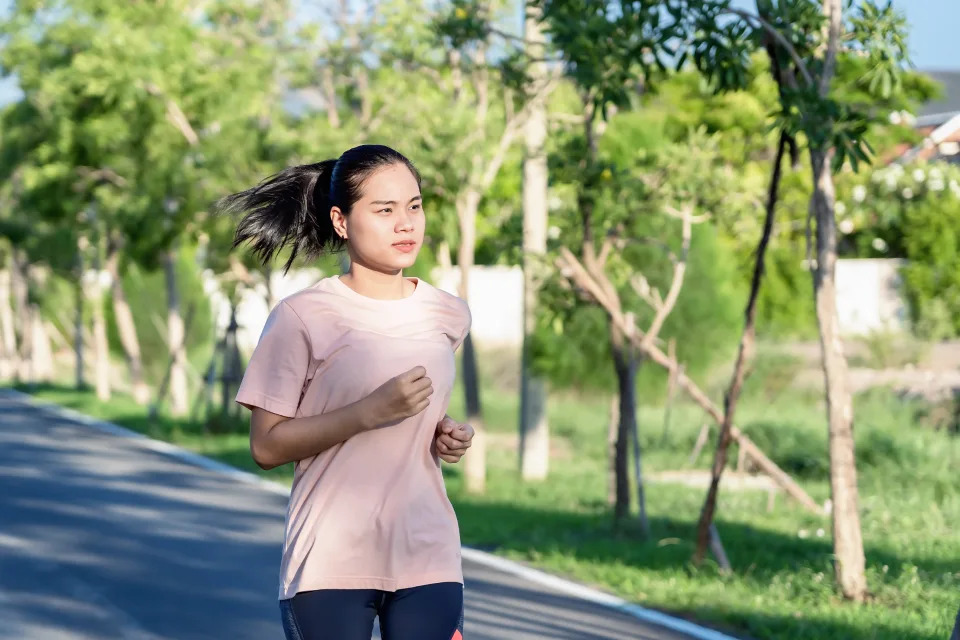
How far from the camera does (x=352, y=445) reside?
402 centimetres

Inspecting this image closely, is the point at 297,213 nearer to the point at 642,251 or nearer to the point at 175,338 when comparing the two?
the point at 642,251

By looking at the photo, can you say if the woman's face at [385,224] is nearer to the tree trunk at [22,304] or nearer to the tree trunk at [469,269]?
the tree trunk at [469,269]

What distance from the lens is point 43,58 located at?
2745cm

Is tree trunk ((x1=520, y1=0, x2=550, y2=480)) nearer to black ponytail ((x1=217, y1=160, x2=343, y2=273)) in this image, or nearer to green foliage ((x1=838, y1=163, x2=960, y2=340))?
black ponytail ((x1=217, y1=160, x2=343, y2=273))

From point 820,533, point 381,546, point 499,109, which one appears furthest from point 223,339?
point 381,546

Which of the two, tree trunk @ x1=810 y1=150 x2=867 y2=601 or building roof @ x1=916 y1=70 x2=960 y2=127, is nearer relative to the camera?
tree trunk @ x1=810 y1=150 x2=867 y2=601

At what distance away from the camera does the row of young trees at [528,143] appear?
977 cm

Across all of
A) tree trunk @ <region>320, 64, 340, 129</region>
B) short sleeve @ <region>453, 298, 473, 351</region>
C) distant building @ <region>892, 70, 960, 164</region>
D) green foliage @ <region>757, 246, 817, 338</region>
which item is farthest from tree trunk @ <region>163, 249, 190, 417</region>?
short sleeve @ <region>453, 298, 473, 351</region>

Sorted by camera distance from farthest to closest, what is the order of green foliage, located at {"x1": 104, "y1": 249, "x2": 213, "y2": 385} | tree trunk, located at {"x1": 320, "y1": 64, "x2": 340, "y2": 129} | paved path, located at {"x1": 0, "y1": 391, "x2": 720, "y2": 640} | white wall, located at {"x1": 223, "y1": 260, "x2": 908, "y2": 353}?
1. green foliage, located at {"x1": 104, "y1": 249, "x2": 213, "y2": 385}
2. white wall, located at {"x1": 223, "y1": 260, "x2": 908, "y2": 353}
3. tree trunk, located at {"x1": 320, "y1": 64, "x2": 340, "y2": 129}
4. paved path, located at {"x1": 0, "y1": 391, "x2": 720, "y2": 640}

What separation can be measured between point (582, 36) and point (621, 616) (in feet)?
10.3

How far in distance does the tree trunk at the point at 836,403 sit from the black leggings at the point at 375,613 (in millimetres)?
5569

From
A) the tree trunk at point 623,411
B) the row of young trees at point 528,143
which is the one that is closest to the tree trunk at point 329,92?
the row of young trees at point 528,143

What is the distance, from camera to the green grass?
29.9 feet

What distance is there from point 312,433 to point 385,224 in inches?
20.5
